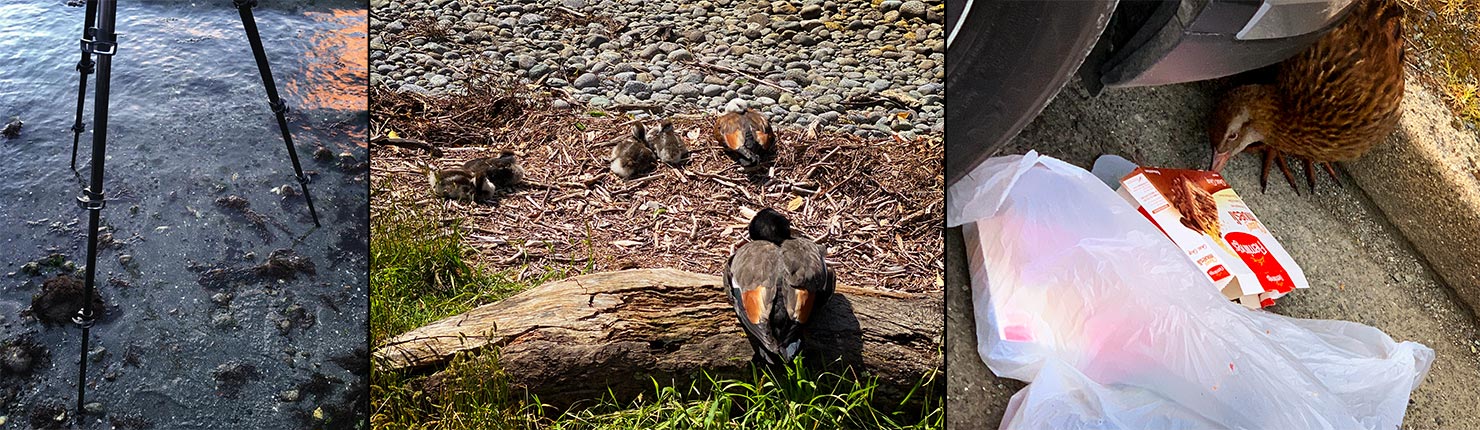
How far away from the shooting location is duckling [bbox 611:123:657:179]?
1.42 meters

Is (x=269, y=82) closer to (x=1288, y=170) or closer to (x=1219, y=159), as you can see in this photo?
(x=1219, y=159)

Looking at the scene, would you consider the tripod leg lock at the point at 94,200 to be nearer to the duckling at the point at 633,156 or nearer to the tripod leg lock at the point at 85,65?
the tripod leg lock at the point at 85,65

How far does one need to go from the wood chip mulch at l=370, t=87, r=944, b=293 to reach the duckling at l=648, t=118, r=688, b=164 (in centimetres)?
1

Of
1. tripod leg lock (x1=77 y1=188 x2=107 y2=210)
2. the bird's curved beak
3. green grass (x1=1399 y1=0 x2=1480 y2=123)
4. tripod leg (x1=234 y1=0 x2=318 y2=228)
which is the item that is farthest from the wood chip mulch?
green grass (x1=1399 y1=0 x2=1480 y2=123)

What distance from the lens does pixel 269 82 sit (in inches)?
68.1

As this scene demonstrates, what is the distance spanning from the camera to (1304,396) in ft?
5.55

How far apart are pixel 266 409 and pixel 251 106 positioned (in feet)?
2.06

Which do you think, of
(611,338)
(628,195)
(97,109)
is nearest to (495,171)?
(628,195)

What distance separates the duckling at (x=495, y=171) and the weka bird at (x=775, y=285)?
0.35m

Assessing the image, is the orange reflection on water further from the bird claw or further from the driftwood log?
the bird claw

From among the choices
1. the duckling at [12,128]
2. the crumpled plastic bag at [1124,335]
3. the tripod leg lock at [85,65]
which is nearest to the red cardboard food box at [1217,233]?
the crumpled plastic bag at [1124,335]

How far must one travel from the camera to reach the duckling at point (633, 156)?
4.66 feet

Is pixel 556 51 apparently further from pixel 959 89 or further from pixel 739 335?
pixel 959 89

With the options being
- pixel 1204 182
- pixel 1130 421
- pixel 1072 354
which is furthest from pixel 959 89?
pixel 1204 182
